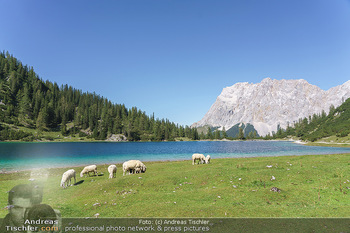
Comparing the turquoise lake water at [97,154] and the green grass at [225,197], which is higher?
the green grass at [225,197]

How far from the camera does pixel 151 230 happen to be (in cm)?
930

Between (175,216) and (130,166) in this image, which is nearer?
(175,216)

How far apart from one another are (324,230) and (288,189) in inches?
295

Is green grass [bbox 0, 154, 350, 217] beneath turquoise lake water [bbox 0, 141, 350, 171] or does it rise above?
above

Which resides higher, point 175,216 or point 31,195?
point 31,195

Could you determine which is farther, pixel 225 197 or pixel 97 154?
pixel 97 154

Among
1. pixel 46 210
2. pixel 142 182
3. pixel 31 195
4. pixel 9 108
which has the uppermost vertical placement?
pixel 9 108

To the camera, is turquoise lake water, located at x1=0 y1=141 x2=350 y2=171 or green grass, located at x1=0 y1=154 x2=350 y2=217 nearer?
green grass, located at x1=0 y1=154 x2=350 y2=217

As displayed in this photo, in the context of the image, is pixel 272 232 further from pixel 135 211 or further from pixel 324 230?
pixel 135 211

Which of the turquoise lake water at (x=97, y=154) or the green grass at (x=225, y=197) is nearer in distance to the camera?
the green grass at (x=225, y=197)

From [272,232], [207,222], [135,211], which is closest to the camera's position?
[272,232]

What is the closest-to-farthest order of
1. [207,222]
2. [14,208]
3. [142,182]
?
[14,208]
[207,222]
[142,182]

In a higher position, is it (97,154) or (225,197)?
(225,197)

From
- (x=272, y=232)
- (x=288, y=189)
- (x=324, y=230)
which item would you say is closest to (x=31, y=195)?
(x=272, y=232)
